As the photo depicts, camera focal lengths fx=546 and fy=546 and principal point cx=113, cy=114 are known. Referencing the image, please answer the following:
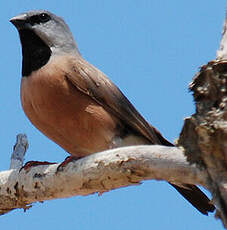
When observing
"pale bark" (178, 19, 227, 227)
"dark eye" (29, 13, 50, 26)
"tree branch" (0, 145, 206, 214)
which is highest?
"dark eye" (29, 13, 50, 26)

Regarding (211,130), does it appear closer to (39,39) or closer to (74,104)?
(74,104)

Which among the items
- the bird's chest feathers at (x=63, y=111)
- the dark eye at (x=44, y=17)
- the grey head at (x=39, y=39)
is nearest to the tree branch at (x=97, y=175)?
the bird's chest feathers at (x=63, y=111)

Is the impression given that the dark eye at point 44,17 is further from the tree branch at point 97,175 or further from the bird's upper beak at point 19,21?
the tree branch at point 97,175

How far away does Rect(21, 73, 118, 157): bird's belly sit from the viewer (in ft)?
22.7

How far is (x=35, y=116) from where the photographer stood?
706 cm

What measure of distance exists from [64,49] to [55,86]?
3.63 feet

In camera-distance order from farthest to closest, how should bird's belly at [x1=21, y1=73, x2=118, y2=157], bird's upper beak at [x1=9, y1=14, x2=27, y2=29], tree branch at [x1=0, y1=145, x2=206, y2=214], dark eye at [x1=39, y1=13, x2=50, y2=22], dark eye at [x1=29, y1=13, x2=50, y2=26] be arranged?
dark eye at [x1=39, y1=13, x2=50, y2=22] → dark eye at [x1=29, y1=13, x2=50, y2=26] → bird's upper beak at [x1=9, y1=14, x2=27, y2=29] → bird's belly at [x1=21, y1=73, x2=118, y2=157] → tree branch at [x1=0, y1=145, x2=206, y2=214]

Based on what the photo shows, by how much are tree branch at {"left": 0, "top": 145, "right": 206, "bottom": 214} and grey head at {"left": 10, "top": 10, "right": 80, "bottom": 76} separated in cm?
212

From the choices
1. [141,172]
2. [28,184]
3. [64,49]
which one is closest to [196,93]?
[141,172]

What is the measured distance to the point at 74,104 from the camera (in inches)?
276

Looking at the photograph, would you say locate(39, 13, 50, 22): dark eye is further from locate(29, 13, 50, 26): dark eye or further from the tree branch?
the tree branch

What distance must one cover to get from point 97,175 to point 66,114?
7.05ft

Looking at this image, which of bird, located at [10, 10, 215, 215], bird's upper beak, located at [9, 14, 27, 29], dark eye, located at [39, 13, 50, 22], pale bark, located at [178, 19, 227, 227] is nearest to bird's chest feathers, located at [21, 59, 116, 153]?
bird, located at [10, 10, 215, 215]

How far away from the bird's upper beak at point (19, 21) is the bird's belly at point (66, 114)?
89cm
